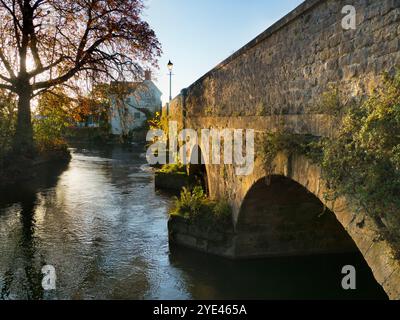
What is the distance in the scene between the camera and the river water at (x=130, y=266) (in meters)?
7.97

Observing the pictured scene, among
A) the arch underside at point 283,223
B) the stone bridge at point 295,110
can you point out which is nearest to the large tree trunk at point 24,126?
the stone bridge at point 295,110

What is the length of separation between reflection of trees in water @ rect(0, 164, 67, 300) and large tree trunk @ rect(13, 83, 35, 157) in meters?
3.93

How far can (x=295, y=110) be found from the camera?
6.00 m

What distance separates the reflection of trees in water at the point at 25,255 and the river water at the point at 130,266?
0.06 ft

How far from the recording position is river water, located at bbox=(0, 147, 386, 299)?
7970mm

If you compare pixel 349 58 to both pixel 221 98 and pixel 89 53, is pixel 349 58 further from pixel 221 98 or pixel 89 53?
pixel 89 53

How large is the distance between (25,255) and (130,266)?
2.55 m

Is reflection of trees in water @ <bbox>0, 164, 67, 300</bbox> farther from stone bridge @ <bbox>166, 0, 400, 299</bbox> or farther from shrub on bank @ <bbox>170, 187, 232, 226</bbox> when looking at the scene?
shrub on bank @ <bbox>170, 187, 232, 226</bbox>

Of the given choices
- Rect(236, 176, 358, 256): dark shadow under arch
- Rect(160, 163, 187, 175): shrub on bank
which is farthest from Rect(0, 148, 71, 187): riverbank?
Rect(236, 176, 358, 256): dark shadow under arch

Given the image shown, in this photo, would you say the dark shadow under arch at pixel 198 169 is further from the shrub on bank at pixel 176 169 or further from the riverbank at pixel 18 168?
the riverbank at pixel 18 168

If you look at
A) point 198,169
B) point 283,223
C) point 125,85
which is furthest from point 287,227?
point 125,85

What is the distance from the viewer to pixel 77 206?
48.3ft

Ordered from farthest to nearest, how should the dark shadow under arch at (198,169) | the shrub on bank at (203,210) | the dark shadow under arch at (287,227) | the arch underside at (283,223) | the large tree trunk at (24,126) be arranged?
the large tree trunk at (24,126)
the dark shadow under arch at (198,169)
the shrub on bank at (203,210)
the dark shadow under arch at (287,227)
the arch underside at (283,223)

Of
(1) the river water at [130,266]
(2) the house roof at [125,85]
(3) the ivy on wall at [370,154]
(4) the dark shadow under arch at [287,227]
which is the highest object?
(2) the house roof at [125,85]
